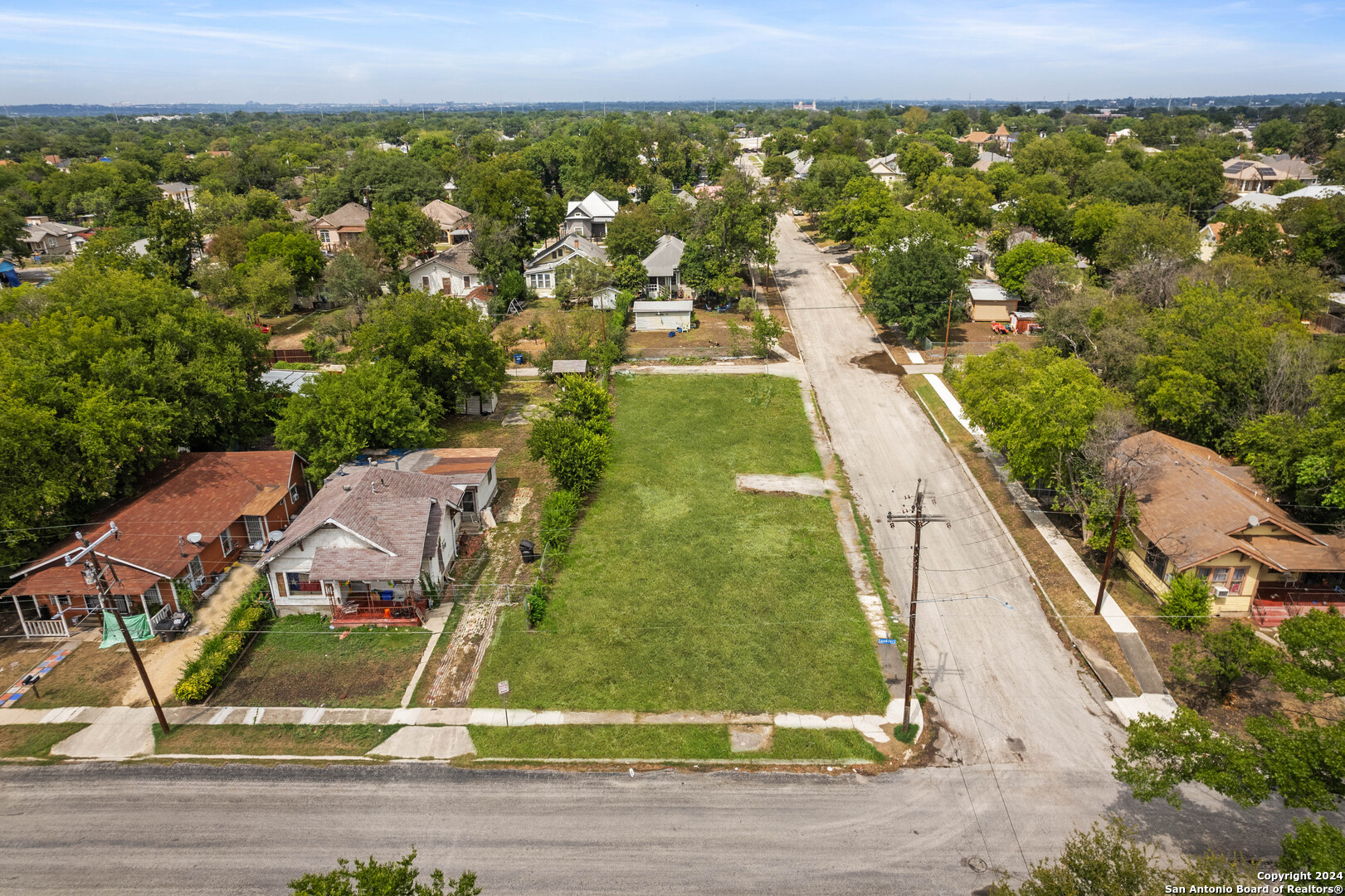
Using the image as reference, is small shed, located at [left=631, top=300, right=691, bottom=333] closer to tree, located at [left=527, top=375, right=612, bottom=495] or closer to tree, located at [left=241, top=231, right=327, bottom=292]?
tree, located at [left=527, top=375, right=612, bottom=495]

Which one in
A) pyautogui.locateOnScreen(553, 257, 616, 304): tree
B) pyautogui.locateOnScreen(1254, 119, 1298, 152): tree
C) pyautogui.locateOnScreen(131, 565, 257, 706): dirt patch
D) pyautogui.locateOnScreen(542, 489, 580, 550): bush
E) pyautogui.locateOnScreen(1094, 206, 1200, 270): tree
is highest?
pyautogui.locateOnScreen(1254, 119, 1298, 152): tree

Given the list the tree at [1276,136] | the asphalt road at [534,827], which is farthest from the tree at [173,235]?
the tree at [1276,136]

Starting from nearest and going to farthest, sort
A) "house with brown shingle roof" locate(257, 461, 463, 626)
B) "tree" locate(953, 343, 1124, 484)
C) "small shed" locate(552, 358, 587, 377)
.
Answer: "house with brown shingle roof" locate(257, 461, 463, 626) → "tree" locate(953, 343, 1124, 484) → "small shed" locate(552, 358, 587, 377)

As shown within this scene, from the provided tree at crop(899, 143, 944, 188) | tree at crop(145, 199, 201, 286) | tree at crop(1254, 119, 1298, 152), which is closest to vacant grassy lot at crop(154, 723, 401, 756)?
tree at crop(145, 199, 201, 286)

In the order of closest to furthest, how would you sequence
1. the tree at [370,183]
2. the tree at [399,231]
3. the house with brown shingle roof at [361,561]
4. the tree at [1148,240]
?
the house with brown shingle roof at [361,561]
the tree at [1148,240]
the tree at [399,231]
the tree at [370,183]

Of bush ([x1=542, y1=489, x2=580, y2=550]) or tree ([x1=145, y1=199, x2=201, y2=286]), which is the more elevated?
tree ([x1=145, y1=199, x2=201, y2=286])

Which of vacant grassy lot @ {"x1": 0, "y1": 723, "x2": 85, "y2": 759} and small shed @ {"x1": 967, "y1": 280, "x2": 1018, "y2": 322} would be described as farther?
small shed @ {"x1": 967, "y1": 280, "x2": 1018, "y2": 322}

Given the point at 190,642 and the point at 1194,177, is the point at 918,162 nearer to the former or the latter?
the point at 1194,177

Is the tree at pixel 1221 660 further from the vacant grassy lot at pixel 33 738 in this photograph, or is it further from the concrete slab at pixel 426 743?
the vacant grassy lot at pixel 33 738
